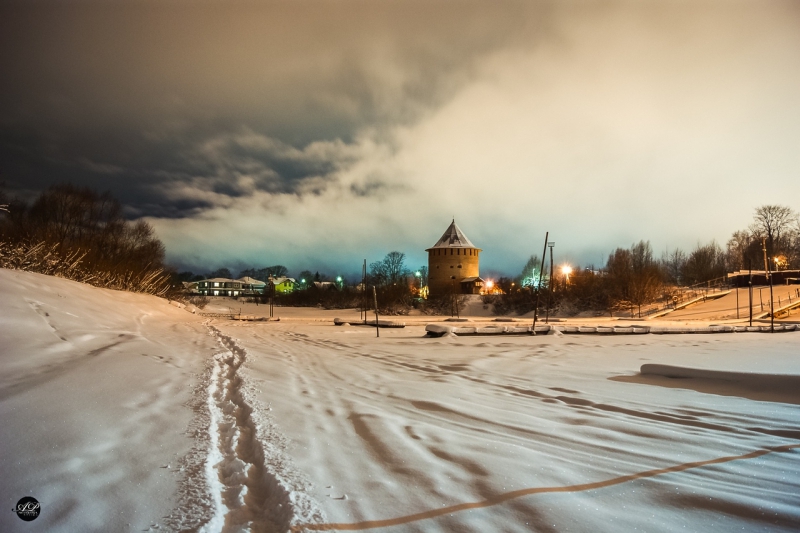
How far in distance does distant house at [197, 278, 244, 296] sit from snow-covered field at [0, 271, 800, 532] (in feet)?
409

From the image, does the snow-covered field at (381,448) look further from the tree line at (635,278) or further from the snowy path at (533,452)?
the tree line at (635,278)

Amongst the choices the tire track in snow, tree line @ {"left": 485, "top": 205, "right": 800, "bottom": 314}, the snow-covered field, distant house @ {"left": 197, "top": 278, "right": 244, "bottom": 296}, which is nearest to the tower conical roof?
tree line @ {"left": 485, "top": 205, "right": 800, "bottom": 314}

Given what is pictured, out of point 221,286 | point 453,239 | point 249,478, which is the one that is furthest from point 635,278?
point 221,286

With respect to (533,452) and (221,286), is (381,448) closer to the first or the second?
(533,452)

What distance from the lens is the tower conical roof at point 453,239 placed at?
71188mm

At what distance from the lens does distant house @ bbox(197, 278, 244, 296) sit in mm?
123419

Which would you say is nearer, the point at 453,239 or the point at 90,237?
the point at 90,237

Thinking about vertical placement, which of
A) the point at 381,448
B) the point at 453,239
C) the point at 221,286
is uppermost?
the point at 453,239

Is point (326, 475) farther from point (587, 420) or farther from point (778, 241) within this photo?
point (778, 241)

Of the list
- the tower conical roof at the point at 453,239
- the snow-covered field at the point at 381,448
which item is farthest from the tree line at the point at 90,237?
the tower conical roof at the point at 453,239

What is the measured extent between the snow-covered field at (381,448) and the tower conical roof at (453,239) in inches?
2524

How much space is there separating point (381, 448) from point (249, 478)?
1.08m

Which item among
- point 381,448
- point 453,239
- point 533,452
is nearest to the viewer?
point 533,452

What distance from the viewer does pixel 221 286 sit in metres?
127
